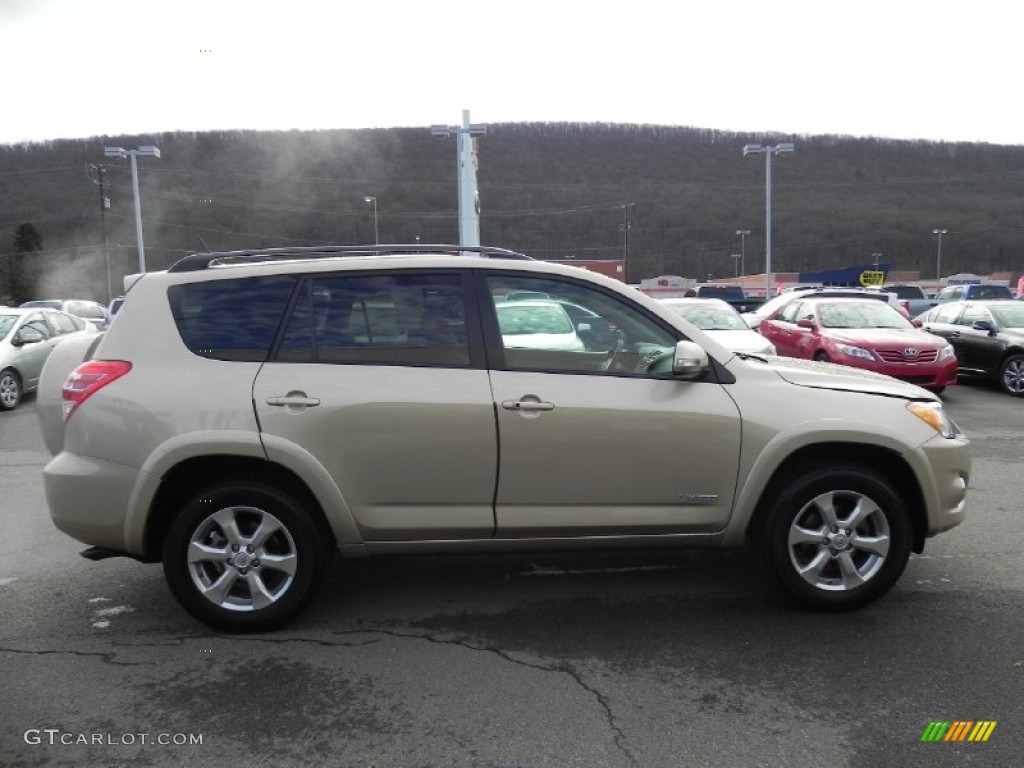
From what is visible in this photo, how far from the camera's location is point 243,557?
3742mm

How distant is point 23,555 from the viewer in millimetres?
5055

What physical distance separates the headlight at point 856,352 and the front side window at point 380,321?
27.8 ft

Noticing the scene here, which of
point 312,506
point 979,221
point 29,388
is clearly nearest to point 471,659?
point 312,506

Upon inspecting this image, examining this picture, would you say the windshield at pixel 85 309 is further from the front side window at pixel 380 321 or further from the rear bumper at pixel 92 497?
the front side window at pixel 380 321

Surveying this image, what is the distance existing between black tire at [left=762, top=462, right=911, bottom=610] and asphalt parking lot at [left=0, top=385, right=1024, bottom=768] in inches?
6.6

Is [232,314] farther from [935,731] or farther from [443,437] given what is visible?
[935,731]

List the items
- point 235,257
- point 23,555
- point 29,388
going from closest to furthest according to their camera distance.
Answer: point 235,257 → point 23,555 → point 29,388

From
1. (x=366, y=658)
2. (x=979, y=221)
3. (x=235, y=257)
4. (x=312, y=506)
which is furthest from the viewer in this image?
(x=979, y=221)

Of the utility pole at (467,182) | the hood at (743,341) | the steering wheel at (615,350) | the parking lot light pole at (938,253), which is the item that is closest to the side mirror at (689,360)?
the steering wheel at (615,350)

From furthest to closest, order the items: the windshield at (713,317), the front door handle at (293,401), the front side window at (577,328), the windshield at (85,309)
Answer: the windshield at (85,309) → the windshield at (713,317) → the front side window at (577,328) → the front door handle at (293,401)

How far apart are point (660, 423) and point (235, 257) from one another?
7.62 feet

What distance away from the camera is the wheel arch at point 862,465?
156 inches

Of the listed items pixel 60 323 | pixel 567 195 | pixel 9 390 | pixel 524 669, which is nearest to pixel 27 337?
pixel 9 390

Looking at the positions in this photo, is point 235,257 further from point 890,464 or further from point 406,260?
point 890,464
